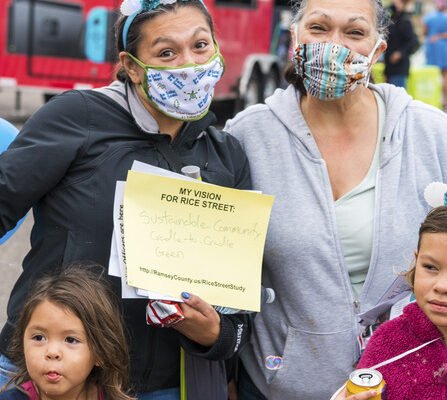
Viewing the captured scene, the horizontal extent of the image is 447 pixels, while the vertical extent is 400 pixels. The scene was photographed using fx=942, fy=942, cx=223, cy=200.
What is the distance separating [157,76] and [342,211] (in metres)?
0.74

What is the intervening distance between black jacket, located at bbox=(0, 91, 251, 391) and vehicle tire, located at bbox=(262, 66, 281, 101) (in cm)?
1177

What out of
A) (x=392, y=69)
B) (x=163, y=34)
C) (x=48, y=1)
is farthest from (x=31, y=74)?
(x=163, y=34)

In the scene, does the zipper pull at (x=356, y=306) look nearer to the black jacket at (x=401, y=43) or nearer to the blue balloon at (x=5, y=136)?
the blue balloon at (x=5, y=136)

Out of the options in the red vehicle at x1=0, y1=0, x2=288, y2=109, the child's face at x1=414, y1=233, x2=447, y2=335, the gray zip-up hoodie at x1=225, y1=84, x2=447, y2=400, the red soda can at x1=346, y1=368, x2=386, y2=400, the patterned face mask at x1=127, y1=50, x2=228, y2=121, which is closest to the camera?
the red soda can at x1=346, y1=368, x2=386, y2=400

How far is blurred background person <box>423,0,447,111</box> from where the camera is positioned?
15.5 m

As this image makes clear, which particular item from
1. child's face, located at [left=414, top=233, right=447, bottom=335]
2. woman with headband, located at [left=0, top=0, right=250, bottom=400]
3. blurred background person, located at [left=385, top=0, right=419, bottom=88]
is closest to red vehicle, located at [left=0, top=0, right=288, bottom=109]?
blurred background person, located at [left=385, top=0, right=419, bottom=88]

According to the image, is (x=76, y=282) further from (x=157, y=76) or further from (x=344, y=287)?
(x=344, y=287)

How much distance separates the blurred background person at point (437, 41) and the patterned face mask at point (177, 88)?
12.9m

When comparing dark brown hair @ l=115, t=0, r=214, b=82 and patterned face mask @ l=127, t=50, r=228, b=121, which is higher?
dark brown hair @ l=115, t=0, r=214, b=82

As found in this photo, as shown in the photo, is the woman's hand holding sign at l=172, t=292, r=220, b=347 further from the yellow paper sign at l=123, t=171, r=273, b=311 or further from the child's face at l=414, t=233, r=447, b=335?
the child's face at l=414, t=233, r=447, b=335

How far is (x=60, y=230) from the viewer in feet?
9.08

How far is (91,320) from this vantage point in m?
2.73

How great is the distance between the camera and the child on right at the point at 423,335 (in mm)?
2631

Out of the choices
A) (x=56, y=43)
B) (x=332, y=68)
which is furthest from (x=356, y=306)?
(x=56, y=43)
